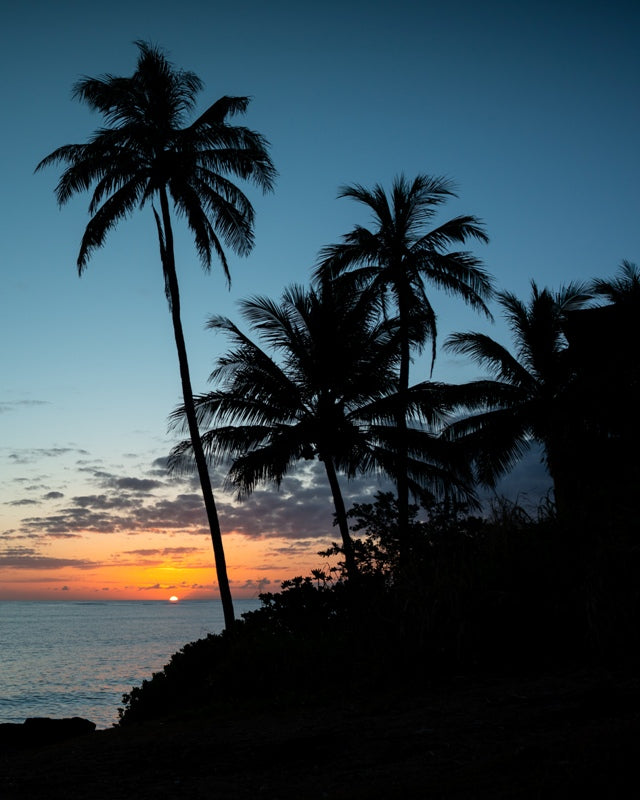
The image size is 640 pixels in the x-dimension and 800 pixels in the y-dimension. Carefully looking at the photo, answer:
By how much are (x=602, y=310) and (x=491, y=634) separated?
1381 centimetres

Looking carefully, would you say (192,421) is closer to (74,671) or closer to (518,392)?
(518,392)

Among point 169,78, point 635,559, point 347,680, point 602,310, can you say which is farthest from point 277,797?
point 169,78

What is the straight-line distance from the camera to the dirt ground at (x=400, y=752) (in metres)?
5.68

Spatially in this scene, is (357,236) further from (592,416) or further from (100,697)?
(100,697)

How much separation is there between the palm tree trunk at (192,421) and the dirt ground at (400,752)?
9.80 meters

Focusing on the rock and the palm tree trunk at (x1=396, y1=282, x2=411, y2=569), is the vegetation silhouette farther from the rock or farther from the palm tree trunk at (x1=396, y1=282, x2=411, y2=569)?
the rock

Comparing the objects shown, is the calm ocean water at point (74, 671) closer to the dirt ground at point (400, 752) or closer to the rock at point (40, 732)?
the rock at point (40, 732)

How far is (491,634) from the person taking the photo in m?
10.4

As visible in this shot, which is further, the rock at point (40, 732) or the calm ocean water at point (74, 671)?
the calm ocean water at point (74, 671)

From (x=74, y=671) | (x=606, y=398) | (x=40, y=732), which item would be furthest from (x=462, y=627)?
(x=74, y=671)

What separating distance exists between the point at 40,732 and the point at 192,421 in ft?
31.8

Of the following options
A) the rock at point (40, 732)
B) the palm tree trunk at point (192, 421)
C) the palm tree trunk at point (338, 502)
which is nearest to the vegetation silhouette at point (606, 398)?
the palm tree trunk at point (338, 502)

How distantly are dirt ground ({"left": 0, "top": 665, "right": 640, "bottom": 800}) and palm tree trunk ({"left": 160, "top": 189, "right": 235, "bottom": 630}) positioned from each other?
32.2ft

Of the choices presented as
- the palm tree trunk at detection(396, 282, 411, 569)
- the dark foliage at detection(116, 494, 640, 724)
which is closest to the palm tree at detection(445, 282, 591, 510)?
the palm tree trunk at detection(396, 282, 411, 569)
